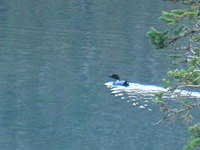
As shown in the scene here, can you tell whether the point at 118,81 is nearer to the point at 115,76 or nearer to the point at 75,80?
the point at 115,76

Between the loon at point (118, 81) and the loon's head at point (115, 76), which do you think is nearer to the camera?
the loon at point (118, 81)

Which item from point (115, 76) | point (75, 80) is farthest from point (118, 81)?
point (75, 80)

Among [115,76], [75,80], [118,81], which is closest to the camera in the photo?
[118,81]

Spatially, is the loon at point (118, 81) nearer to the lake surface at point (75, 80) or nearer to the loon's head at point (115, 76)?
the loon's head at point (115, 76)

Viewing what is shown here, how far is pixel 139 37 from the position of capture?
29641 millimetres

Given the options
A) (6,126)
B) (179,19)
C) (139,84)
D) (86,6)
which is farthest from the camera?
(86,6)

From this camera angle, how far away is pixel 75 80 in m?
20.0

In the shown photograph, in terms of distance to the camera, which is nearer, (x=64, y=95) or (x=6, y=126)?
(x=6, y=126)

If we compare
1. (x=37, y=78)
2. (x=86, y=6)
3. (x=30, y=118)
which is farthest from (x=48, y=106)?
(x=86, y=6)

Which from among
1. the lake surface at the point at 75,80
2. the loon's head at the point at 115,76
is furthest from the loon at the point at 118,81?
the lake surface at the point at 75,80

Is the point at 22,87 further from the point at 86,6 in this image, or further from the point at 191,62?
the point at 86,6

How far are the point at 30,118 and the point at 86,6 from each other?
23.9 meters

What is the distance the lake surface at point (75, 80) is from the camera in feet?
47.7

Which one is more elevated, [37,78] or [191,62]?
[191,62]
